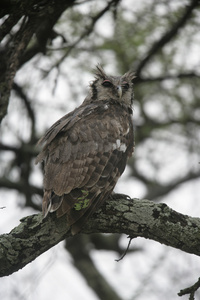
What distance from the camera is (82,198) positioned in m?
4.88

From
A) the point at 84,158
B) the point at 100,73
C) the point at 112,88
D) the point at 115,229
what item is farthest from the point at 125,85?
the point at 115,229

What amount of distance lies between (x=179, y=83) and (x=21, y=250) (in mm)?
7268

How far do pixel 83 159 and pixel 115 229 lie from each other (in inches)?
Result: 34.4

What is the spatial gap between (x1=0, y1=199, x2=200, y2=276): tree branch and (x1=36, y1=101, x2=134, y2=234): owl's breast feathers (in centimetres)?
14

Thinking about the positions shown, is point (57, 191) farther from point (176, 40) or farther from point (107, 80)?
point (176, 40)

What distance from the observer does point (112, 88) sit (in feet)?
22.2

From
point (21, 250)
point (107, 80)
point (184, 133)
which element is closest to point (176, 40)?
point (184, 133)

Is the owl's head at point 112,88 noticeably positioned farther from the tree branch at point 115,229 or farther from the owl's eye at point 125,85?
the tree branch at point 115,229

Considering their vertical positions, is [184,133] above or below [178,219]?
below

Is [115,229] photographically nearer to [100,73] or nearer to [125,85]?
[125,85]

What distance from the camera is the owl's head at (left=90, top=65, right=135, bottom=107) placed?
21.8 feet

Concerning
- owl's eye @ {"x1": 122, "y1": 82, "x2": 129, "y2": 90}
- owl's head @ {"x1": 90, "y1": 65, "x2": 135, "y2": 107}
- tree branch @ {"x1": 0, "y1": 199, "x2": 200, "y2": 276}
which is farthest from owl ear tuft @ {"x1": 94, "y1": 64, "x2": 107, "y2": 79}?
tree branch @ {"x1": 0, "y1": 199, "x2": 200, "y2": 276}

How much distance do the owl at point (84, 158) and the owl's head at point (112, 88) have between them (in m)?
0.48

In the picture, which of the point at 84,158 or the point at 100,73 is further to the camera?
the point at 100,73
